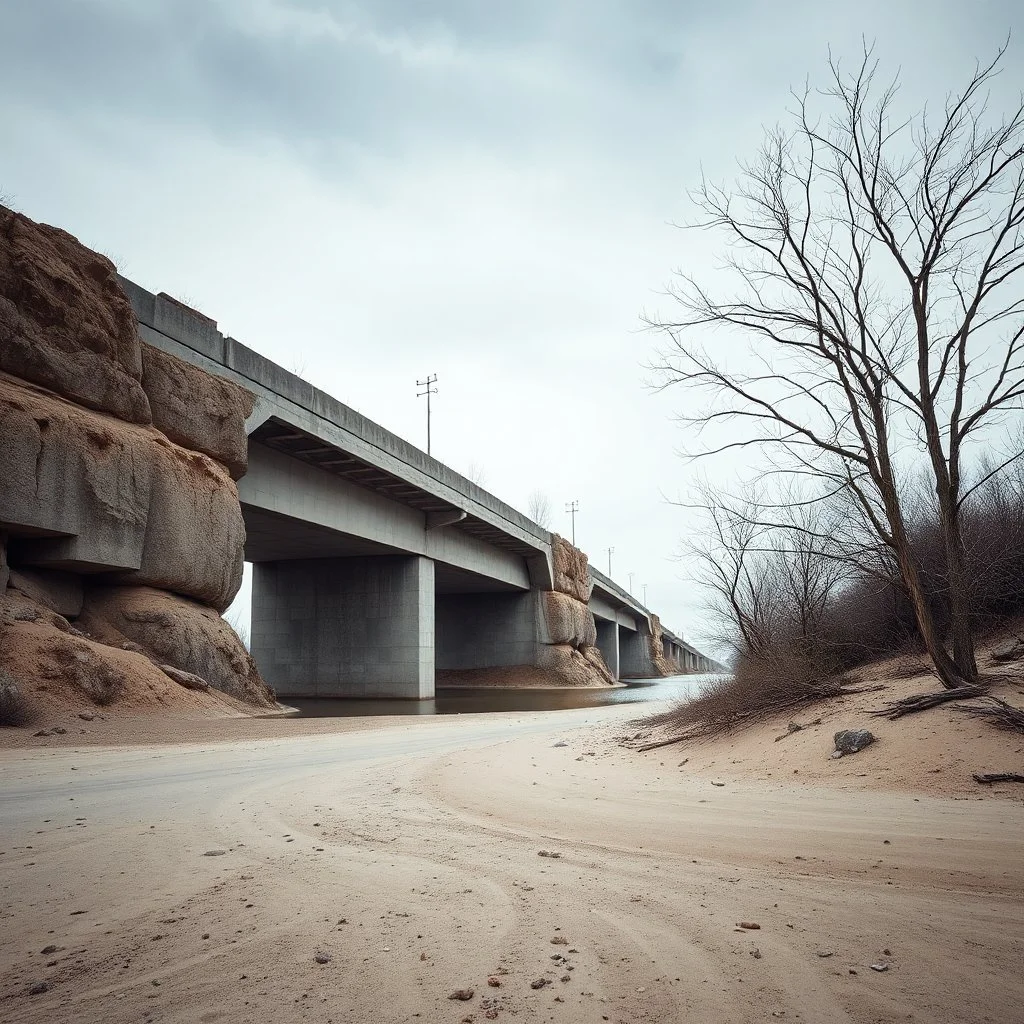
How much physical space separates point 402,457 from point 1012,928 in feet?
74.7

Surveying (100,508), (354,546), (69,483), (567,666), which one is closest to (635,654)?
(567,666)

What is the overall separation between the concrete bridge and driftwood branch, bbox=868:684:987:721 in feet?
50.4

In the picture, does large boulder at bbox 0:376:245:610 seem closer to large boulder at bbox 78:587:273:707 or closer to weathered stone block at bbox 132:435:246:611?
weathered stone block at bbox 132:435:246:611

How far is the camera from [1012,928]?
278cm

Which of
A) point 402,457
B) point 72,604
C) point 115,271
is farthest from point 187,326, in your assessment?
point 402,457

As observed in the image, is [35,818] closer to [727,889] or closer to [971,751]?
[727,889]

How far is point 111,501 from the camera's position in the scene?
13.1 m

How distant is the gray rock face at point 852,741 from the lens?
6.18 m

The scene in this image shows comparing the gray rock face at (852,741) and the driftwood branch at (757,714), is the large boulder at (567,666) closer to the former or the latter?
the driftwood branch at (757,714)

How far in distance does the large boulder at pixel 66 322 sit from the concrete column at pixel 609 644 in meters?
56.5

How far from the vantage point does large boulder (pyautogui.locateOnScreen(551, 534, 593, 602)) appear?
42.6 metres

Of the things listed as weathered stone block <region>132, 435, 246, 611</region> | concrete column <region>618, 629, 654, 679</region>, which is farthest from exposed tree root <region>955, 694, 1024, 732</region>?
concrete column <region>618, 629, 654, 679</region>

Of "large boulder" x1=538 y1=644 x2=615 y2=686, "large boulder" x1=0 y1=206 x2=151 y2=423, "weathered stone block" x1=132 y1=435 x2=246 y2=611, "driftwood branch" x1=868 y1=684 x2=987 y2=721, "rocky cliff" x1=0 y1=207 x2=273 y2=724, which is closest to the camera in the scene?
"driftwood branch" x1=868 y1=684 x2=987 y2=721

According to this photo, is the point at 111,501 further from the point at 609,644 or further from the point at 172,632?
the point at 609,644
